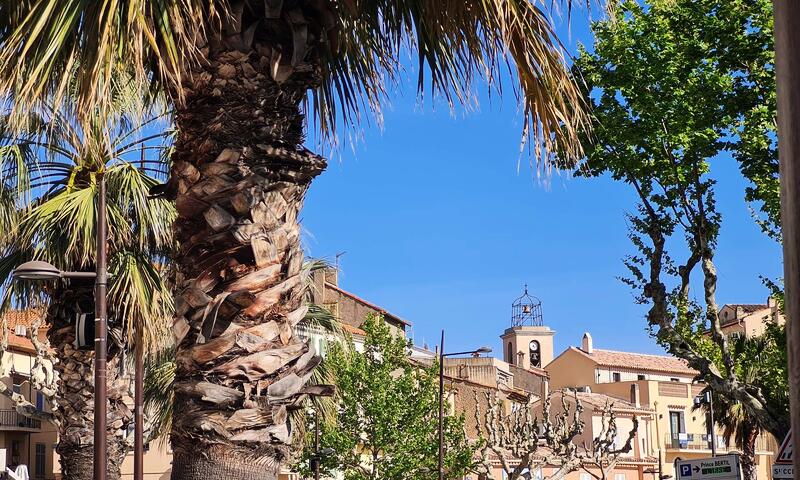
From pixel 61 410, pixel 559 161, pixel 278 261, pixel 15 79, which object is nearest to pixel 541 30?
pixel 559 161

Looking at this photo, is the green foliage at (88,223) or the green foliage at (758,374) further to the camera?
the green foliage at (758,374)

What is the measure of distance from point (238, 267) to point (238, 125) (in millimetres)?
811

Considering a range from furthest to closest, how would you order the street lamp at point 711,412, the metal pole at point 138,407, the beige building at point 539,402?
the beige building at point 539,402, the street lamp at point 711,412, the metal pole at point 138,407

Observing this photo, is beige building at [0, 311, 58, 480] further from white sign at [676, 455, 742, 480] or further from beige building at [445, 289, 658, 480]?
white sign at [676, 455, 742, 480]

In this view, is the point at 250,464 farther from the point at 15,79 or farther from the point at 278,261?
the point at 15,79

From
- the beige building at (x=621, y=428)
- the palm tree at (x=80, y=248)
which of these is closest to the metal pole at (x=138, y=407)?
the palm tree at (x=80, y=248)

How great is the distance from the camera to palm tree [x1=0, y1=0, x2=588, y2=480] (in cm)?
579

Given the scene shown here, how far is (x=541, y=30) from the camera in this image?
20.6 feet

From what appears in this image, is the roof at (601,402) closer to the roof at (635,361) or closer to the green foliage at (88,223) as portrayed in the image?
the roof at (635,361)

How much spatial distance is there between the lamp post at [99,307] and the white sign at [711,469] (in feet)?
33.9

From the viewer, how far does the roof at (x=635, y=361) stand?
103 m

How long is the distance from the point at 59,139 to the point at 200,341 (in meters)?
11.6

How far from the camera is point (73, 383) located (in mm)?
16859

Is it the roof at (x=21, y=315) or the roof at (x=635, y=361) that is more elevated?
the roof at (x=635, y=361)
